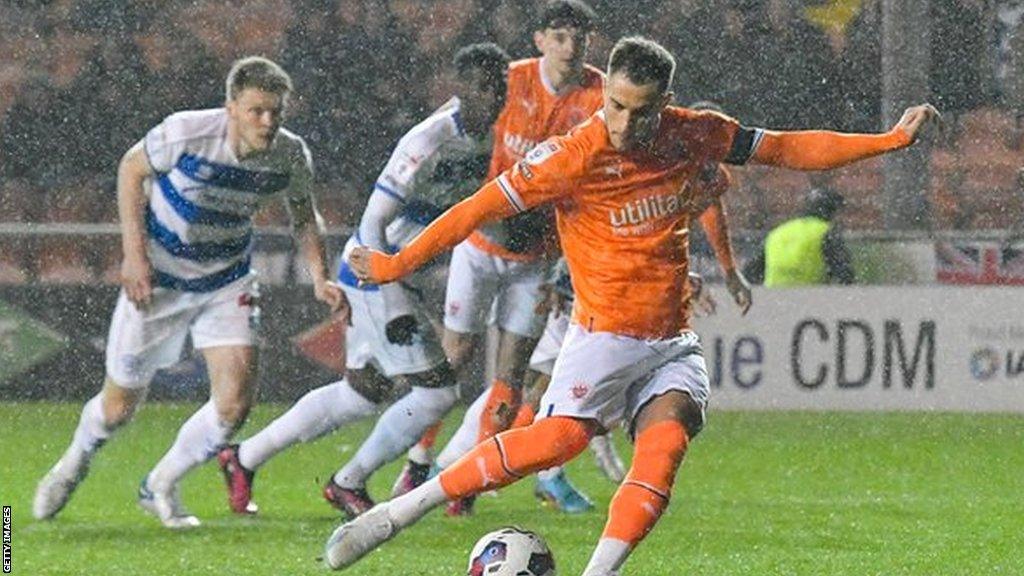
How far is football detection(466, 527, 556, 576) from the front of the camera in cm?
644

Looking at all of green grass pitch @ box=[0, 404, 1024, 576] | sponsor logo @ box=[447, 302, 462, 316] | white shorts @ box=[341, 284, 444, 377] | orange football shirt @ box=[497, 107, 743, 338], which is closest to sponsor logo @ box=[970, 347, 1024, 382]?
green grass pitch @ box=[0, 404, 1024, 576]

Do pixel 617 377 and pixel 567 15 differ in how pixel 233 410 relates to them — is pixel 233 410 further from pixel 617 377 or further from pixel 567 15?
pixel 617 377

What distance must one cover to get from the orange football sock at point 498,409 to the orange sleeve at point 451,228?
8.30ft

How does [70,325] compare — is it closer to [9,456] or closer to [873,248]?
[9,456]

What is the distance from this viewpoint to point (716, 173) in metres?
8.77

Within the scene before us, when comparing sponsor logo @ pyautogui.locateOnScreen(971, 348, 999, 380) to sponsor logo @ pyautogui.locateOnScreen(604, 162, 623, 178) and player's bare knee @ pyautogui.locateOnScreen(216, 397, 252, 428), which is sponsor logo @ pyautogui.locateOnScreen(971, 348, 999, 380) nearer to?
player's bare knee @ pyautogui.locateOnScreen(216, 397, 252, 428)

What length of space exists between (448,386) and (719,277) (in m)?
5.09

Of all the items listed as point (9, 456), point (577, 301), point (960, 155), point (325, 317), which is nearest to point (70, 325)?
point (325, 317)

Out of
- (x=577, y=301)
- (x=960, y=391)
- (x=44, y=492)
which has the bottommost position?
(x=960, y=391)

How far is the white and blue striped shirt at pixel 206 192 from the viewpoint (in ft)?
27.9

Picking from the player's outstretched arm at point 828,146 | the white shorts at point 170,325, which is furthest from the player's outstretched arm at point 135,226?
the player's outstretched arm at point 828,146

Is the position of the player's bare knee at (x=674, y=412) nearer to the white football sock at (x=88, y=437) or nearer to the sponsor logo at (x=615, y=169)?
the sponsor logo at (x=615, y=169)

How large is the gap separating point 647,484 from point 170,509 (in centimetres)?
267

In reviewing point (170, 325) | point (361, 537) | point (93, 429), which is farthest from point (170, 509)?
point (361, 537)
